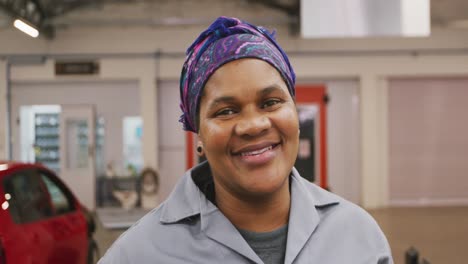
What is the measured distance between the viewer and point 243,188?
Answer: 1229mm

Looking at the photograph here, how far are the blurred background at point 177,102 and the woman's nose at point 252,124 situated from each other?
8844 millimetres

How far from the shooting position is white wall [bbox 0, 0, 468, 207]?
33.9 ft

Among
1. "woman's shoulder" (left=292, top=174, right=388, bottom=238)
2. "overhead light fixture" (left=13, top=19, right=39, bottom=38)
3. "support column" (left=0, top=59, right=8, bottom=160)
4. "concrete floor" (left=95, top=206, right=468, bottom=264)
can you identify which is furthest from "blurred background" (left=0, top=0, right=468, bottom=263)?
"woman's shoulder" (left=292, top=174, right=388, bottom=238)

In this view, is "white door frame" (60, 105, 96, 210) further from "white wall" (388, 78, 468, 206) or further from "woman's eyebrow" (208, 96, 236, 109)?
"woman's eyebrow" (208, 96, 236, 109)

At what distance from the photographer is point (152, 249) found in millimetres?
1238

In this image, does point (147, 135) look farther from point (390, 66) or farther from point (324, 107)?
point (390, 66)

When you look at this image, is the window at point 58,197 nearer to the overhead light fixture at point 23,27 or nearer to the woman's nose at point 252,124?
the woman's nose at point 252,124

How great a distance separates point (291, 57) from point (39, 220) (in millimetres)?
7681

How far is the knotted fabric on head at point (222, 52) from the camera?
1.22m

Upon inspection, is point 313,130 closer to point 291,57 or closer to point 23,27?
point 291,57

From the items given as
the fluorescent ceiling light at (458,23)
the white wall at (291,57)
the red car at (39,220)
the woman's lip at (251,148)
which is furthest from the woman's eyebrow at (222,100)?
the white wall at (291,57)

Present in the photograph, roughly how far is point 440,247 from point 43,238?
5.25 metres

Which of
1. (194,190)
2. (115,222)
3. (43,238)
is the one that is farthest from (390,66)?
(194,190)

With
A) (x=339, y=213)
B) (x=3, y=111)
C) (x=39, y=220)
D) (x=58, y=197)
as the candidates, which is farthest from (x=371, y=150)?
(x=339, y=213)
